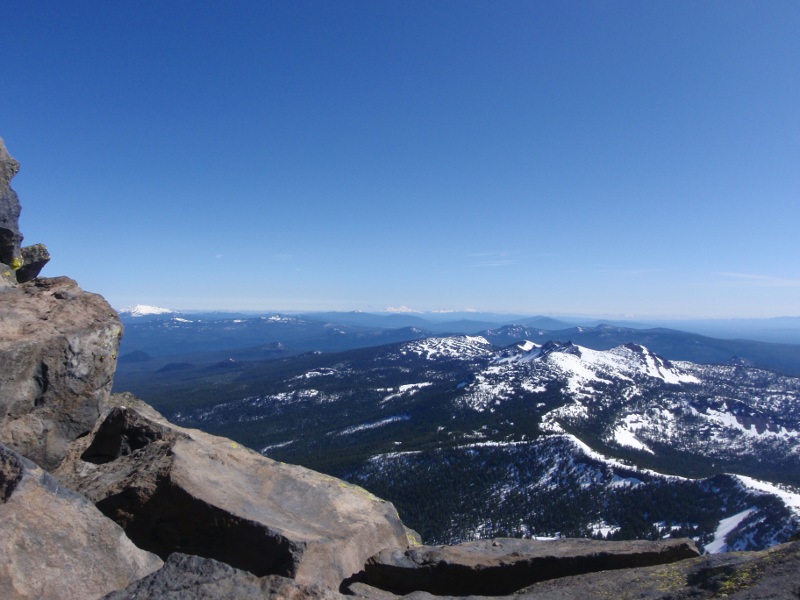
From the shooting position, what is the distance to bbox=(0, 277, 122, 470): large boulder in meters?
12.7

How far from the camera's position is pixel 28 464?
31.1ft

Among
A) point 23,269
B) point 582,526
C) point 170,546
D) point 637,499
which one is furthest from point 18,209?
point 637,499

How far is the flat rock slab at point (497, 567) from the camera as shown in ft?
40.0

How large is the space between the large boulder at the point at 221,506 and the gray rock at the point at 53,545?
2348 millimetres

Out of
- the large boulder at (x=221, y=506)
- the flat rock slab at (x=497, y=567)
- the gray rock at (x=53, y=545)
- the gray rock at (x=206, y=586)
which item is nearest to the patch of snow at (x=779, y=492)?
the flat rock slab at (x=497, y=567)

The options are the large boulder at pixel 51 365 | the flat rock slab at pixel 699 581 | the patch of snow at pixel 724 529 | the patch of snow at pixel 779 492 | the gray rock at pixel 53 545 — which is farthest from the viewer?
the patch of snow at pixel 779 492

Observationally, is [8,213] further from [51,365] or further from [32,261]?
[51,365]

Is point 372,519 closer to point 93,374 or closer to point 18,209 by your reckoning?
point 93,374

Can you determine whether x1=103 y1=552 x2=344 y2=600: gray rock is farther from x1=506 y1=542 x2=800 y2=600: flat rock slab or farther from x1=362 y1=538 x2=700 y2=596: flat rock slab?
x1=506 y1=542 x2=800 y2=600: flat rock slab

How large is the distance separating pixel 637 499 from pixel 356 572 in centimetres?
15901

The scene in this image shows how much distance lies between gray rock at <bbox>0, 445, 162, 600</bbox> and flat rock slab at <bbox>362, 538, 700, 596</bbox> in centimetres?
606

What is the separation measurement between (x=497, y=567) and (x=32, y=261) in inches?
996

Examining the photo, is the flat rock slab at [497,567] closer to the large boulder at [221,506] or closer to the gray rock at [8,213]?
the large boulder at [221,506]

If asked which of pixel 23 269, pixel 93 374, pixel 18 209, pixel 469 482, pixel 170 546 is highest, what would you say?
pixel 18 209
